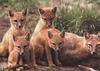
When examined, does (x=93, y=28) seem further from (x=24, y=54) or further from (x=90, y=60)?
(x=24, y=54)

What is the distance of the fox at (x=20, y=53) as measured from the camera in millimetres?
12547

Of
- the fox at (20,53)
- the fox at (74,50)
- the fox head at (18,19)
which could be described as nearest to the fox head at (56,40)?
the fox at (74,50)

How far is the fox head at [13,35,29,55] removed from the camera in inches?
493

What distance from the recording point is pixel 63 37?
508 inches

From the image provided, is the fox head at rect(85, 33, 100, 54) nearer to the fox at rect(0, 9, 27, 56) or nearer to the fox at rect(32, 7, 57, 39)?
the fox at rect(32, 7, 57, 39)

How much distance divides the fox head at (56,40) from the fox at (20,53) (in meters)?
0.57

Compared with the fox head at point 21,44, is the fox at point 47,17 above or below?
above

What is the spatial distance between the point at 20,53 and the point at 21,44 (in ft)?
0.70

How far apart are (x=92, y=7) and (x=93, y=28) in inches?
71.6

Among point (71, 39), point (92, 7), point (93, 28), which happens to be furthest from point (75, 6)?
point (71, 39)

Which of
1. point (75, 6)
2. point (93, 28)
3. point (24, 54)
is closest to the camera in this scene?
point (24, 54)

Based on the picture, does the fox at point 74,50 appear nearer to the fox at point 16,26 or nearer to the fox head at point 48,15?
the fox head at point 48,15

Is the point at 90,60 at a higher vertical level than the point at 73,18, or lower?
lower

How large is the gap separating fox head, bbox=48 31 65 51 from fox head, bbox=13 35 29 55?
0.59 m
